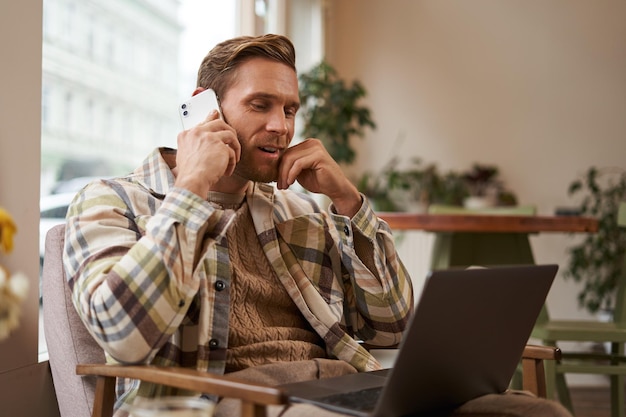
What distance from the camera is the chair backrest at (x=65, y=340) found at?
58.6 inches

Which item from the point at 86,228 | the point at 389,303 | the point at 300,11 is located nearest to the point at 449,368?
the point at 389,303

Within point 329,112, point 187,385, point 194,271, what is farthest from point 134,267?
point 329,112

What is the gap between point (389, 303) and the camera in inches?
70.7

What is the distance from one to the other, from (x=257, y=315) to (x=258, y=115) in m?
0.44

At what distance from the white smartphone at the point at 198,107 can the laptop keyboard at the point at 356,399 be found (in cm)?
74

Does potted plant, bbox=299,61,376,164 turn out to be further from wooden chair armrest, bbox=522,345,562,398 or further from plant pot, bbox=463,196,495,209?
wooden chair armrest, bbox=522,345,562,398

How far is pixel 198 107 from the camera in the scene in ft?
5.73

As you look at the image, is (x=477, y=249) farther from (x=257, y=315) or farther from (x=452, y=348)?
(x=452, y=348)

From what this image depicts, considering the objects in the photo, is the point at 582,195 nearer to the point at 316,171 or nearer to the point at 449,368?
the point at 316,171

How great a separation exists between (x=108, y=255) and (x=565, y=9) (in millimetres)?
4936

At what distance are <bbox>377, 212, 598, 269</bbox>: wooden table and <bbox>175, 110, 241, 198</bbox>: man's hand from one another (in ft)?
4.75

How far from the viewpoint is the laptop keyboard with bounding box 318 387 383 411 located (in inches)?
46.0

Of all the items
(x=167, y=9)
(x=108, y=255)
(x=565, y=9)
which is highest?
(x=565, y=9)

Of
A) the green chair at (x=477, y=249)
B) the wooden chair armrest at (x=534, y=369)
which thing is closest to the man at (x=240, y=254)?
the wooden chair armrest at (x=534, y=369)
